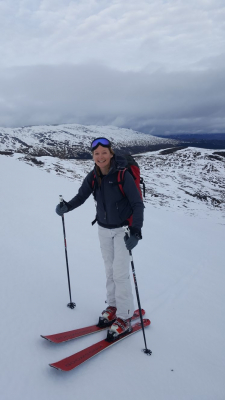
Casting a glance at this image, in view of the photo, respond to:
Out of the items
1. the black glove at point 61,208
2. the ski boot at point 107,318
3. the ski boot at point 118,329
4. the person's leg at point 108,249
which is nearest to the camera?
the ski boot at point 118,329

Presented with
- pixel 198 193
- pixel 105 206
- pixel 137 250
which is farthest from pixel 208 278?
pixel 198 193

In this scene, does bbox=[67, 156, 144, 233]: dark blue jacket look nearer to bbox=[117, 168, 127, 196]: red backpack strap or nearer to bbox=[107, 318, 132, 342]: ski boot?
bbox=[117, 168, 127, 196]: red backpack strap

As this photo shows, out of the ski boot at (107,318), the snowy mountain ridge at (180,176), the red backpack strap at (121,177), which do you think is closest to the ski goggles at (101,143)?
the red backpack strap at (121,177)

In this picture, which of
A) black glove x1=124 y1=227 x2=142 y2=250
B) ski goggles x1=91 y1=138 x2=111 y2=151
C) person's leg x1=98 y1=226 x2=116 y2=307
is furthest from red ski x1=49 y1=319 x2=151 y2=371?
ski goggles x1=91 y1=138 x2=111 y2=151

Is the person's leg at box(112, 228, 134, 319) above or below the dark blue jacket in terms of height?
below

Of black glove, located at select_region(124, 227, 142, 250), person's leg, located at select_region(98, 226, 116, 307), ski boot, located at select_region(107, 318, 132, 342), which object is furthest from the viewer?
person's leg, located at select_region(98, 226, 116, 307)

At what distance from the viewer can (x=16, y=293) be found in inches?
171

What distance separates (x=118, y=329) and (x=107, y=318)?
0.35m

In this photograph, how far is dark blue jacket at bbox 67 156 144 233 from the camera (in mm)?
3547

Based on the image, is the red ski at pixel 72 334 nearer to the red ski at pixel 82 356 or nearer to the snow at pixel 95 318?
the snow at pixel 95 318

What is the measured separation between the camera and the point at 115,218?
12.3ft

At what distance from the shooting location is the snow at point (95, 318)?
116 inches

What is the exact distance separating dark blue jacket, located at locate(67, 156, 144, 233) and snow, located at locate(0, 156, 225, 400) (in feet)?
6.53

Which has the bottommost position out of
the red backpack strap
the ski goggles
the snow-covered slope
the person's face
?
the snow-covered slope
